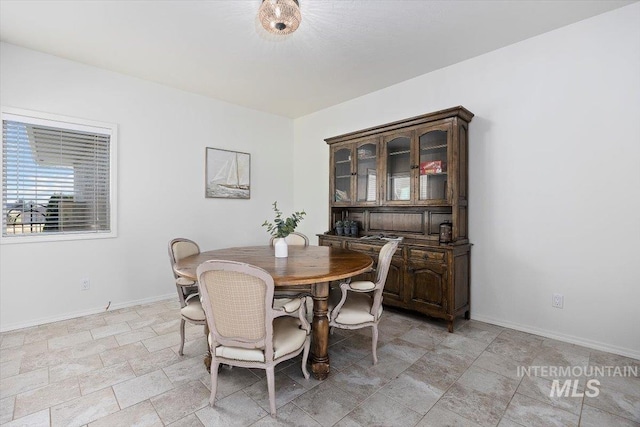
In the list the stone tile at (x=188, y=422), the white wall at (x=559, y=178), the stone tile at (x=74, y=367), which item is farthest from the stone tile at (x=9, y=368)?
the white wall at (x=559, y=178)

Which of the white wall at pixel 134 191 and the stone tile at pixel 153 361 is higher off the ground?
the white wall at pixel 134 191

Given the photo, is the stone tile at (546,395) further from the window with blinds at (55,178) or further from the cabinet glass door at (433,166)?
the window with blinds at (55,178)

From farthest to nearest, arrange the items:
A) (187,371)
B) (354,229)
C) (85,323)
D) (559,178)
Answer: (354,229) → (85,323) → (559,178) → (187,371)

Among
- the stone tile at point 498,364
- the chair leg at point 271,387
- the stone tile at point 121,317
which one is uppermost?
the chair leg at point 271,387

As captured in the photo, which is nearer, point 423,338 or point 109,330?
point 423,338

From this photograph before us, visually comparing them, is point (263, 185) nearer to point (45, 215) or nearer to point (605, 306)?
point (45, 215)

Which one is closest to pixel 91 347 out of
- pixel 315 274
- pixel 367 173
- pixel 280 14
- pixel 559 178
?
pixel 315 274

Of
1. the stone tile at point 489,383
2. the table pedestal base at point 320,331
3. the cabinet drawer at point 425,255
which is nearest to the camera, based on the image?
the stone tile at point 489,383

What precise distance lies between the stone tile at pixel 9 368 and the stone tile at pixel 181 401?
120 cm

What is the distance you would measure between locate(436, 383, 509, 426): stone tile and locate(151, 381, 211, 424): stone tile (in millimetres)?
1455

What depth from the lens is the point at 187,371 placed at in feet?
7.22

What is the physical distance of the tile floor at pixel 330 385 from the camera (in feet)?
5.62

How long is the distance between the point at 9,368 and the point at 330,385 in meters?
2.38

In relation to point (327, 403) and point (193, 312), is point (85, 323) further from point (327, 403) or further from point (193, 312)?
point (327, 403)
